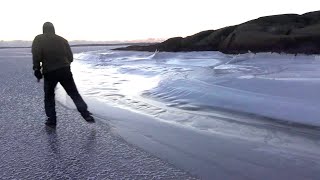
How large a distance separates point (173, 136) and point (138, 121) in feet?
3.90

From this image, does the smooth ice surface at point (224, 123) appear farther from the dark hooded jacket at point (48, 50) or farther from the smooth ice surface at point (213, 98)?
the dark hooded jacket at point (48, 50)

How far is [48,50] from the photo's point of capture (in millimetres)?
6023

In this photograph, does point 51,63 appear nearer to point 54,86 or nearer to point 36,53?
point 36,53

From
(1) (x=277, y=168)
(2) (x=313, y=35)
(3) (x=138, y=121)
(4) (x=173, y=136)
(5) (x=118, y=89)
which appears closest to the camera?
(1) (x=277, y=168)

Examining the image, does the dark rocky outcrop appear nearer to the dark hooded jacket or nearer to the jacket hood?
the dark hooded jacket

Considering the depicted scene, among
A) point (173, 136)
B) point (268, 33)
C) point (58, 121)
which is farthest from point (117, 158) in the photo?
point (268, 33)

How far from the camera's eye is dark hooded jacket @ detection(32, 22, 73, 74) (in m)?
5.98

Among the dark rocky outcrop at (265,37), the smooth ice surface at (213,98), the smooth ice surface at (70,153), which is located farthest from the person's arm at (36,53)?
the dark rocky outcrop at (265,37)

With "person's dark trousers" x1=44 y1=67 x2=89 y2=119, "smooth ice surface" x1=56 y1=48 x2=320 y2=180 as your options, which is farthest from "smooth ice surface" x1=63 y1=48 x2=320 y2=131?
"person's dark trousers" x1=44 y1=67 x2=89 y2=119

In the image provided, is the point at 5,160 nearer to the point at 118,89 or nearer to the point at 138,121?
the point at 138,121

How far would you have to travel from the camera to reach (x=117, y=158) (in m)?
4.30

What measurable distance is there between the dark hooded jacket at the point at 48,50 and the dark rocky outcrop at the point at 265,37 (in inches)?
636

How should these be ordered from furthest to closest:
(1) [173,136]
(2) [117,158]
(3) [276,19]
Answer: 1. (3) [276,19]
2. (1) [173,136]
3. (2) [117,158]

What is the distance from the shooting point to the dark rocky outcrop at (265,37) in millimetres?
21344
